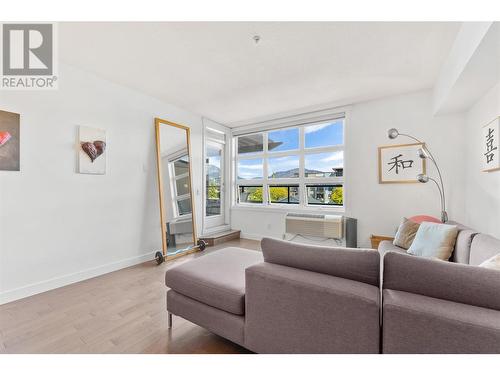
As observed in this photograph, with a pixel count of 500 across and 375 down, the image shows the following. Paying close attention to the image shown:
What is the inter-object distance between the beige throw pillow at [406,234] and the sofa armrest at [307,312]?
1.86m

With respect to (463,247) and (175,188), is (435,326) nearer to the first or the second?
(463,247)

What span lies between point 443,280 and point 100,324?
232 cm

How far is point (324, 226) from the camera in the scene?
383 cm

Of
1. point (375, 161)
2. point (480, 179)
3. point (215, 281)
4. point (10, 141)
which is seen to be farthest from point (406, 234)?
point (10, 141)

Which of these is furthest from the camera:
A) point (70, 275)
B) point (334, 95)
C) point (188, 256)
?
point (188, 256)

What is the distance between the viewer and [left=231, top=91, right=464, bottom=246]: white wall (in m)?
3.06

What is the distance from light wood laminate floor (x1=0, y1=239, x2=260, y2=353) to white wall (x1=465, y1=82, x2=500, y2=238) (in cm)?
271

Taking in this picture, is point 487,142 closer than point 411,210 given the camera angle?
Yes

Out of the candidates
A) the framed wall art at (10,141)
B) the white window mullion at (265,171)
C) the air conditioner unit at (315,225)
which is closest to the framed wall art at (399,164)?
the air conditioner unit at (315,225)

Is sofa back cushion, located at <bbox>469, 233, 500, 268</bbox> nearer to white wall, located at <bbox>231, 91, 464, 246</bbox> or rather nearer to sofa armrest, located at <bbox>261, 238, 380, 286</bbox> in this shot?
sofa armrest, located at <bbox>261, 238, 380, 286</bbox>
